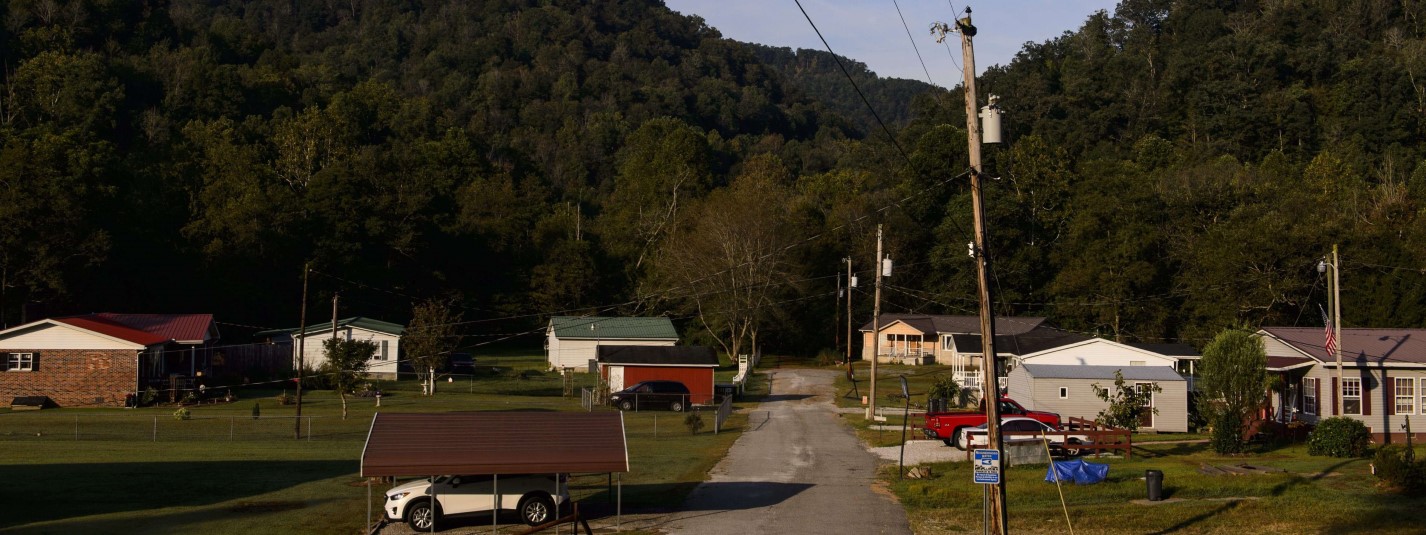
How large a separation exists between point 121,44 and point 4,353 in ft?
324

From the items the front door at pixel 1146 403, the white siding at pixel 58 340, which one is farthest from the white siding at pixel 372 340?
the front door at pixel 1146 403

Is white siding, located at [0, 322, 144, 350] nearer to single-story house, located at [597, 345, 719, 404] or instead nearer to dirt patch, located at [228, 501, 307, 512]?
single-story house, located at [597, 345, 719, 404]

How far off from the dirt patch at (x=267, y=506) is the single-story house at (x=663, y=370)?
29.7m

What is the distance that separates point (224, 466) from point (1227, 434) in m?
30.1

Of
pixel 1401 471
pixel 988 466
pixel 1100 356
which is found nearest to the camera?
pixel 988 466

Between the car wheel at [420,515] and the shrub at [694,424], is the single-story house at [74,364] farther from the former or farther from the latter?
the car wheel at [420,515]

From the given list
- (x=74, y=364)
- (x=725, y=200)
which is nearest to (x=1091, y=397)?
(x=74, y=364)

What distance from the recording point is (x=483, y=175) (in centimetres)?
12125

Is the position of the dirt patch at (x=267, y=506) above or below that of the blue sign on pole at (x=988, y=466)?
below

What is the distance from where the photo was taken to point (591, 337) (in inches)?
2992

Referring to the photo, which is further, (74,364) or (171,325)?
(171,325)

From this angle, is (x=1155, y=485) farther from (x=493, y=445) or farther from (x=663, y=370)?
(x=663, y=370)

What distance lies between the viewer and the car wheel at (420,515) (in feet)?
78.9

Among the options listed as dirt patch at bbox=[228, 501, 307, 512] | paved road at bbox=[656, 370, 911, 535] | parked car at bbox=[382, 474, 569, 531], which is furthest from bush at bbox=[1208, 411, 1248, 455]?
dirt patch at bbox=[228, 501, 307, 512]
